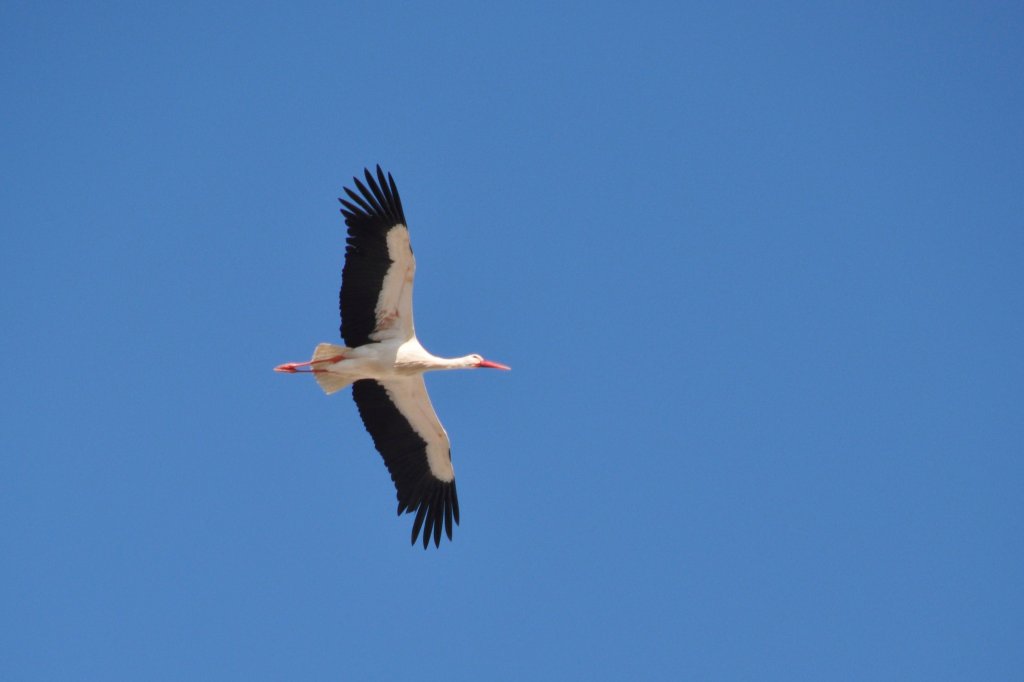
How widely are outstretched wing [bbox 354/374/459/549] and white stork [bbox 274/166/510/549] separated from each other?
12 millimetres

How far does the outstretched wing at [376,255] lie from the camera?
13.6 m

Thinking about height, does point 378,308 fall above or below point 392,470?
above

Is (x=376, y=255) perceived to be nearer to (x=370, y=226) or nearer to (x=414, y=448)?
(x=370, y=226)

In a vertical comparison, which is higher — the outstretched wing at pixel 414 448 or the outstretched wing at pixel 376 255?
the outstretched wing at pixel 376 255

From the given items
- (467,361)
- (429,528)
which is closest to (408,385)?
(467,361)

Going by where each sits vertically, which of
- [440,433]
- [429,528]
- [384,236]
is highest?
[384,236]

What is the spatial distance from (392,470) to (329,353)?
1.83 metres

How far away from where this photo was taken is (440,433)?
1502cm

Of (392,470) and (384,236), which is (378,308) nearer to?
(384,236)

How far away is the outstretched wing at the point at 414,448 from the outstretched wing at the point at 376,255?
3.85 ft

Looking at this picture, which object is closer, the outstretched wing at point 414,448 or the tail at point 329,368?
the tail at point 329,368

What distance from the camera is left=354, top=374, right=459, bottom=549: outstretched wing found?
14.8 metres

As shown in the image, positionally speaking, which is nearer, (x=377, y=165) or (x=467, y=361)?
(x=377, y=165)

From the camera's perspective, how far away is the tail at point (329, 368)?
13812mm
